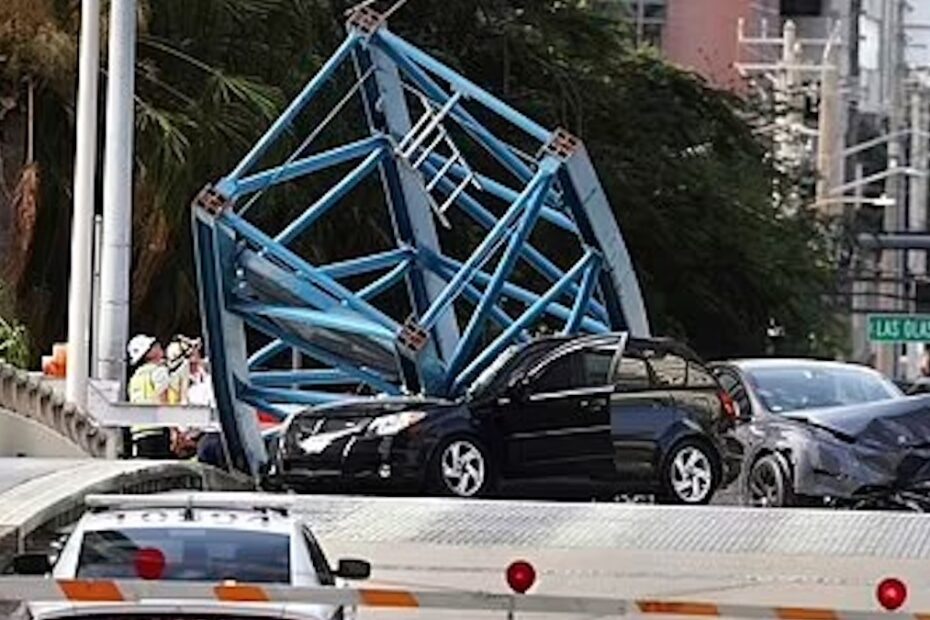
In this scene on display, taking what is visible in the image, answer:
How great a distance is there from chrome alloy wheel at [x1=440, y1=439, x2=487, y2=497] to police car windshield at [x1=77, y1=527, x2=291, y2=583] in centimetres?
1173

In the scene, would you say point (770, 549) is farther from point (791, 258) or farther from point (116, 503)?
point (791, 258)

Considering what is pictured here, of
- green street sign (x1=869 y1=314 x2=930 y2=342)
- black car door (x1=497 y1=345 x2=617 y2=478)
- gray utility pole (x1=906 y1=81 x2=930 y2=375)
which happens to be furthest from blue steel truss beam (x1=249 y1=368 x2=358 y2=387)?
gray utility pole (x1=906 y1=81 x2=930 y2=375)

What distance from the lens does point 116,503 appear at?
12641mm

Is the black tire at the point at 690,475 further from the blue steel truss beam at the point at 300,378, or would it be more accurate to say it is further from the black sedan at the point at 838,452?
the blue steel truss beam at the point at 300,378

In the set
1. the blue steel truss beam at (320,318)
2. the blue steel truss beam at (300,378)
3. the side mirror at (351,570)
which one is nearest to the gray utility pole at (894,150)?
the blue steel truss beam at (300,378)

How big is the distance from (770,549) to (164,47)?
61.7ft

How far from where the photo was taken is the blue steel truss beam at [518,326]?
27062 mm

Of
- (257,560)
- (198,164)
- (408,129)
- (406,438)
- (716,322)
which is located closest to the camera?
(257,560)

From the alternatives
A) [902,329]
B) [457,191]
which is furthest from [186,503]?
[902,329]

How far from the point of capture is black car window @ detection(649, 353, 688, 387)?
24.6 m

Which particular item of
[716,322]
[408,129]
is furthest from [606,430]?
[716,322]

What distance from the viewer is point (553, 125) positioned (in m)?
43.8

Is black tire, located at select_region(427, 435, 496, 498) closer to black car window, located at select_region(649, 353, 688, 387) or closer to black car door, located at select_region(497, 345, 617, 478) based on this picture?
black car door, located at select_region(497, 345, 617, 478)

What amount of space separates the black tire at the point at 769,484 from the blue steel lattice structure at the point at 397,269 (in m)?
3.50
